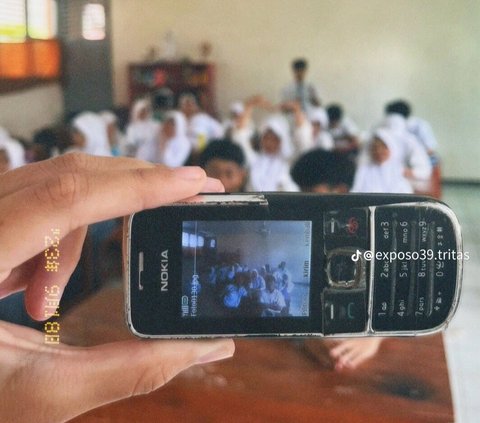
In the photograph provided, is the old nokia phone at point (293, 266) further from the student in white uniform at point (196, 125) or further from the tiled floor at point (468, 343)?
the student in white uniform at point (196, 125)

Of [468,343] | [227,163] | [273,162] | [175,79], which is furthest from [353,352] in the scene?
[175,79]

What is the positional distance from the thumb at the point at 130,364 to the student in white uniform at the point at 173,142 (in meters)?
1.49

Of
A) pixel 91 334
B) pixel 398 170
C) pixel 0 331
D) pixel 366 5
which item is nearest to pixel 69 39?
pixel 366 5

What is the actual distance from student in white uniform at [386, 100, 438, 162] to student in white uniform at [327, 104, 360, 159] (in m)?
0.17

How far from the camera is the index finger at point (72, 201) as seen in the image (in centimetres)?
21

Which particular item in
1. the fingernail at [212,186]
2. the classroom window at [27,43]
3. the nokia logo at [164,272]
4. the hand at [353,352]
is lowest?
the hand at [353,352]

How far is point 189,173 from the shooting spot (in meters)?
0.23

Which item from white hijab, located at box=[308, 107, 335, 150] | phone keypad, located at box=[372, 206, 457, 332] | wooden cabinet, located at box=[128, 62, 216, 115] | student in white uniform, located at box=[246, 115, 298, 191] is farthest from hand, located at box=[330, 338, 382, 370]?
wooden cabinet, located at box=[128, 62, 216, 115]

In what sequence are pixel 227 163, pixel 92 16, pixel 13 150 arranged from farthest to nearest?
pixel 92 16
pixel 13 150
pixel 227 163

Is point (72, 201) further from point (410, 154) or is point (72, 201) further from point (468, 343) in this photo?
point (410, 154)

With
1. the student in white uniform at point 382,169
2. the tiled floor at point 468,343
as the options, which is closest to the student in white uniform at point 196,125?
the student in white uniform at point 382,169

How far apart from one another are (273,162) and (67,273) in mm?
1272

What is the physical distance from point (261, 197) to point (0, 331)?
121mm

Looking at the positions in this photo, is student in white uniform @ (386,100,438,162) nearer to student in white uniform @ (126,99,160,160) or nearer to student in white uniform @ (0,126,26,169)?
student in white uniform @ (126,99,160,160)
